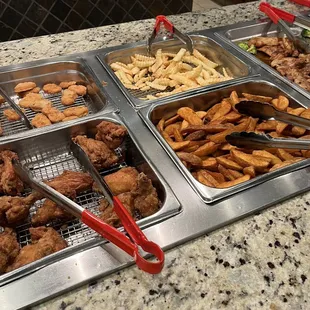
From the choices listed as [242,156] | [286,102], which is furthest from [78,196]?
[286,102]

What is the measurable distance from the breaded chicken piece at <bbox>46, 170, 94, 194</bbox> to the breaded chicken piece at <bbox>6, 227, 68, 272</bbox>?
20 cm

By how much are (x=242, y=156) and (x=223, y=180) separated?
13 centimetres

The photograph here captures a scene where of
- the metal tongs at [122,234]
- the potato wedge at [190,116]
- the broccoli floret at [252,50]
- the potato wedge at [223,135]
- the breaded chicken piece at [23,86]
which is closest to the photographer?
the metal tongs at [122,234]

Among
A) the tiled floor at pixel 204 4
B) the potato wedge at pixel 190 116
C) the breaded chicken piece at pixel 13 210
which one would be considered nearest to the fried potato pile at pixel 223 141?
the potato wedge at pixel 190 116

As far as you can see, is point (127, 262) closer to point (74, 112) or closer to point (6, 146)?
point (6, 146)

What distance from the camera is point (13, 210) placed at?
1.22 meters

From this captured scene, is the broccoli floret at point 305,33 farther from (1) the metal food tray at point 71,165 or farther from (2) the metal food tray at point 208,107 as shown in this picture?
(1) the metal food tray at point 71,165

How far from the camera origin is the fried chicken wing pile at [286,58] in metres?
1.99

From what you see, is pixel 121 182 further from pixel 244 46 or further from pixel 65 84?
pixel 244 46

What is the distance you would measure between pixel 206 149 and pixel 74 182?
575mm

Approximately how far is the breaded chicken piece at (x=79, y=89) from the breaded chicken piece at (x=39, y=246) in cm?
96

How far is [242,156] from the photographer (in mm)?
1435

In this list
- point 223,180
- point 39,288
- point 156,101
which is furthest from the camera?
point 156,101

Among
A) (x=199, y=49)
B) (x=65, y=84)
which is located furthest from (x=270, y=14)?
(x=65, y=84)
